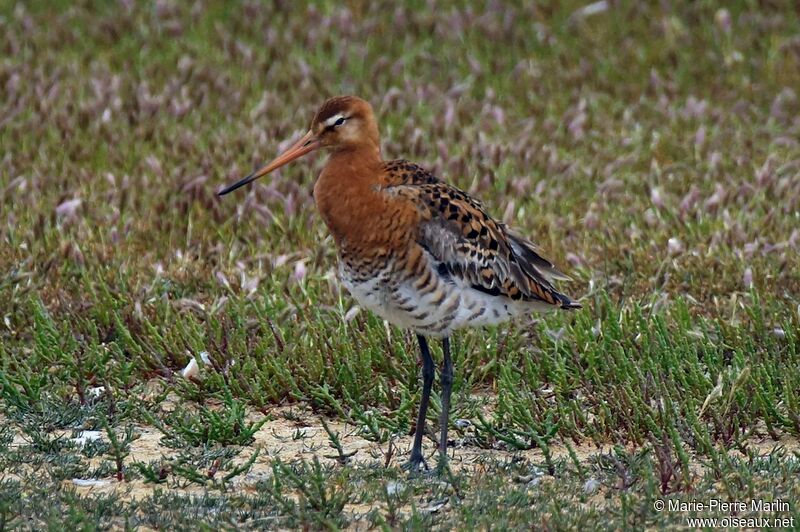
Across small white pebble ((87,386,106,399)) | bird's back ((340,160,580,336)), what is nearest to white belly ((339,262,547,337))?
bird's back ((340,160,580,336))

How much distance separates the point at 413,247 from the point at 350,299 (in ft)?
5.70

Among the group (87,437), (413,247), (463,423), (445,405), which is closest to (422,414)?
(445,405)

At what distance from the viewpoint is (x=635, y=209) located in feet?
28.6

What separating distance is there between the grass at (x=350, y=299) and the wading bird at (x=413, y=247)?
1.40 feet

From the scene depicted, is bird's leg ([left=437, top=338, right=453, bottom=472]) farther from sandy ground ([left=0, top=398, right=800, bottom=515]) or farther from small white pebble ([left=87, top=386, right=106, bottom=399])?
small white pebble ([left=87, top=386, right=106, bottom=399])

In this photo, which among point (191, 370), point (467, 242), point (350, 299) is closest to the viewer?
point (467, 242)

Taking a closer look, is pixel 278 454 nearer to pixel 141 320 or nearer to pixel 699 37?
pixel 141 320

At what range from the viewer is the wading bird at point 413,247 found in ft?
18.8

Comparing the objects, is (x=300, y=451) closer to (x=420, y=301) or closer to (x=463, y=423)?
(x=463, y=423)

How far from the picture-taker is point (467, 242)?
19.5 feet

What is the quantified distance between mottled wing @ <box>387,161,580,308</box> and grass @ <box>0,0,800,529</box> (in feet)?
1.50

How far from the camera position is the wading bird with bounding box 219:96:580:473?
5.73m

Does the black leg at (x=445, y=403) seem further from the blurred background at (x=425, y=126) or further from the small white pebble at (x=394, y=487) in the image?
the blurred background at (x=425, y=126)

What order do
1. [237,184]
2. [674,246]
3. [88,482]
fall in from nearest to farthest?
[88,482] < [237,184] < [674,246]
